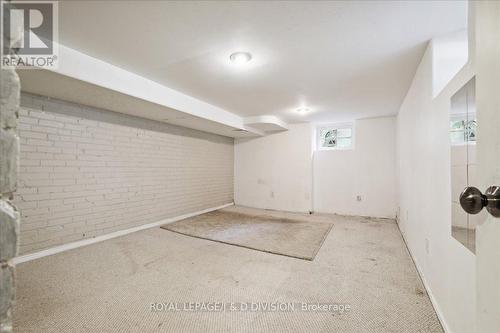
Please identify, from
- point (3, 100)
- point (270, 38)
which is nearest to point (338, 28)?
point (270, 38)

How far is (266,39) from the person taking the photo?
1.87 m

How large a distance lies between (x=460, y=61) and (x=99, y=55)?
10.6ft

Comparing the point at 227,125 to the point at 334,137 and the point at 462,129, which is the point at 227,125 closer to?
the point at 334,137

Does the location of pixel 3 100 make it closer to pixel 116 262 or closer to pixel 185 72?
pixel 185 72

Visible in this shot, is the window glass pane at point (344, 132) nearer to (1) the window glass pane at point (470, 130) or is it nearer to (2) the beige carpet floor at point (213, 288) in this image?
(2) the beige carpet floor at point (213, 288)

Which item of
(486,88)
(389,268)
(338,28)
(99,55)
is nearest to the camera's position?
(486,88)

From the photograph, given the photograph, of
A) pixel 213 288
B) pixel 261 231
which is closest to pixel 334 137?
pixel 261 231

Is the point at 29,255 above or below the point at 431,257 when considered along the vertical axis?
below

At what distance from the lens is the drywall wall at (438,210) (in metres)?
1.25

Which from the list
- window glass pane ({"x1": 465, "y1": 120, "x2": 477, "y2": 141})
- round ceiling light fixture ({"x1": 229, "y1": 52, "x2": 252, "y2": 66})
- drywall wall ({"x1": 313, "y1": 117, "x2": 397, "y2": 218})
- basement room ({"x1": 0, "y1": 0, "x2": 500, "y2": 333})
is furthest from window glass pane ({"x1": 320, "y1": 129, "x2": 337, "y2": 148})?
window glass pane ({"x1": 465, "y1": 120, "x2": 477, "y2": 141})

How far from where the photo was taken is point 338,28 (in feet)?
5.61

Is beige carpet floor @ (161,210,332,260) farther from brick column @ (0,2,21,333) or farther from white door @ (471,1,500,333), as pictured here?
brick column @ (0,2,21,333)

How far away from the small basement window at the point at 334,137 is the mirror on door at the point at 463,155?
3882 mm

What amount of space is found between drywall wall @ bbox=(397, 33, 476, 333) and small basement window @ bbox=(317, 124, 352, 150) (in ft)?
9.07
